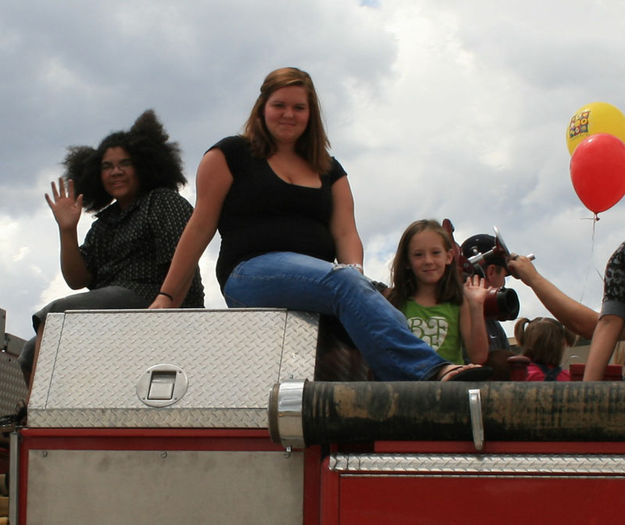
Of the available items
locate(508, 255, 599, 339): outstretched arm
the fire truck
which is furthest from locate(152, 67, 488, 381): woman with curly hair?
locate(508, 255, 599, 339): outstretched arm

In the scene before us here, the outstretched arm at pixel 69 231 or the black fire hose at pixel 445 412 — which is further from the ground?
the outstretched arm at pixel 69 231

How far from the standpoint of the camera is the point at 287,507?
1.95 metres

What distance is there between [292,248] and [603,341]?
3.10ft

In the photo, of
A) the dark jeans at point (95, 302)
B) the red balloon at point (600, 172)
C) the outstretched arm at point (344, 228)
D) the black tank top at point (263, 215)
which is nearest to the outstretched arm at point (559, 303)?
the outstretched arm at point (344, 228)

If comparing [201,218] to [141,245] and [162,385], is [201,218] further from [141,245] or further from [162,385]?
[162,385]

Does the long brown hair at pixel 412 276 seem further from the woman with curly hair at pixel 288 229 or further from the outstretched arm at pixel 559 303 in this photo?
the woman with curly hair at pixel 288 229

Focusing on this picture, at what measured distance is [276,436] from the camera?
6.14 feet

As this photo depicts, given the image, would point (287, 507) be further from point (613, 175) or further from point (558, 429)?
point (613, 175)

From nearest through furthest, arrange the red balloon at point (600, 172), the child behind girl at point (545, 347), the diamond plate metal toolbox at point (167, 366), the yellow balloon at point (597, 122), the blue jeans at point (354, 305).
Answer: the diamond plate metal toolbox at point (167, 366)
the blue jeans at point (354, 305)
the child behind girl at point (545, 347)
the red balloon at point (600, 172)
the yellow balloon at point (597, 122)

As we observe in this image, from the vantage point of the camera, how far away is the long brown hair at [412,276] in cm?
307

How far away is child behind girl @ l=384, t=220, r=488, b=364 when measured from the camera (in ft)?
9.75

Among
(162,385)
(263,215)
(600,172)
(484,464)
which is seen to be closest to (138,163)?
(263,215)

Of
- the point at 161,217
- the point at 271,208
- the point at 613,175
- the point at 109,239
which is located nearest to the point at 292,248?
the point at 271,208

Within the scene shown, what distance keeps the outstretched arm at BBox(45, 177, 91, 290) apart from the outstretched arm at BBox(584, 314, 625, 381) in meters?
1.77
